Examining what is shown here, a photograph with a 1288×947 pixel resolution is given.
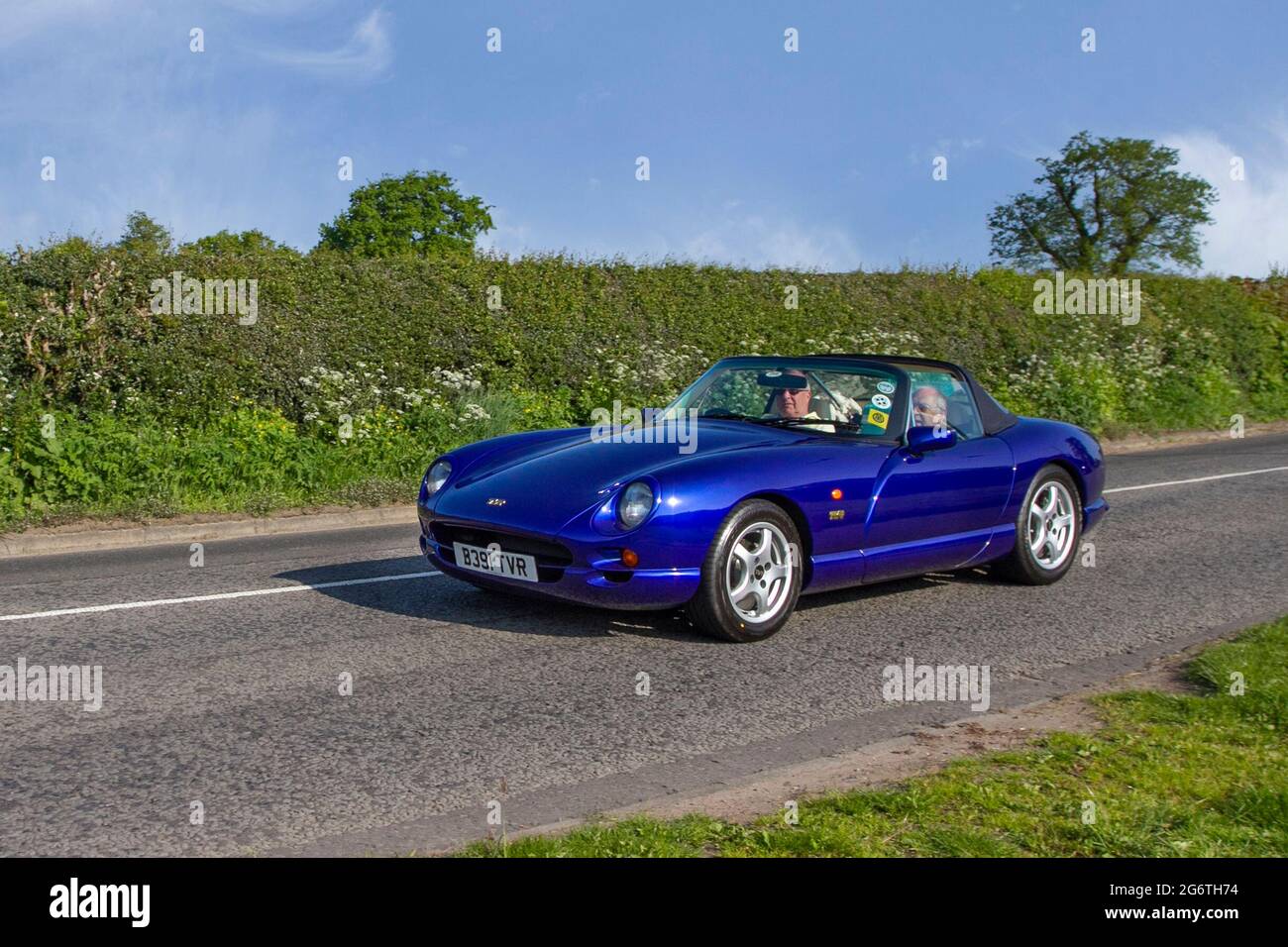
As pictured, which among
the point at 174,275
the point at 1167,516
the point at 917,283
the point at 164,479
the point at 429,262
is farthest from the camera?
the point at 917,283

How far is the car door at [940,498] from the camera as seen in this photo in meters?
7.10

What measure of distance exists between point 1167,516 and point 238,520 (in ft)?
27.9

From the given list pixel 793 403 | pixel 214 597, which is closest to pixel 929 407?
pixel 793 403

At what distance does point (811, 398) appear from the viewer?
760cm

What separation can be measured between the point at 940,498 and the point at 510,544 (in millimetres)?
2560

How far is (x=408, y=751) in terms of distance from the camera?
4801 millimetres

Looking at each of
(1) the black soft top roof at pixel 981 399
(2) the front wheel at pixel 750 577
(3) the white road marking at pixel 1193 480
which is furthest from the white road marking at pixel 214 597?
(3) the white road marking at pixel 1193 480

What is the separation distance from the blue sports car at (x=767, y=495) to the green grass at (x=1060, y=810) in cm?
204

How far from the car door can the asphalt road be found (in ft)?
1.18

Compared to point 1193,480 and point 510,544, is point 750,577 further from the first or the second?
point 1193,480

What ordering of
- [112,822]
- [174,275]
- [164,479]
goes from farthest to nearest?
[174,275] → [164,479] → [112,822]
